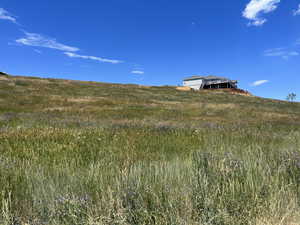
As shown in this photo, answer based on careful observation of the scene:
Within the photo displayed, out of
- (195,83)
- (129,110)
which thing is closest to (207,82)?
(195,83)

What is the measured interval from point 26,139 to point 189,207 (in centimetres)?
564

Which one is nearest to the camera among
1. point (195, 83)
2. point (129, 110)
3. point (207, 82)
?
point (129, 110)

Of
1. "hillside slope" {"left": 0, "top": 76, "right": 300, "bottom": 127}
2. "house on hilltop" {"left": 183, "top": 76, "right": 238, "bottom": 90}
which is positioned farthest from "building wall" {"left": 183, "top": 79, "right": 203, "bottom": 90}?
"hillside slope" {"left": 0, "top": 76, "right": 300, "bottom": 127}

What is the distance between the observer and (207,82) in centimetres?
7012

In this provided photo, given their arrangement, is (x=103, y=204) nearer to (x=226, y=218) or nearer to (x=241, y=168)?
(x=226, y=218)

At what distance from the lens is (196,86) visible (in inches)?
2729

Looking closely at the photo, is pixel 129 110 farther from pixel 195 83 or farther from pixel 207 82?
pixel 207 82

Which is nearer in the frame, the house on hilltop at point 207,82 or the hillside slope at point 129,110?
the hillside slope at point 129,110

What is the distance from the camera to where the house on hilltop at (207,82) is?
68750 millimetres

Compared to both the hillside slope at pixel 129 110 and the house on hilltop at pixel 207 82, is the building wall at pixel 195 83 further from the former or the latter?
the hillside slope at pixel 129 110

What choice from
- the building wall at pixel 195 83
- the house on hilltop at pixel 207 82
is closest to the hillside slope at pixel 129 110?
the building wall at pixel 195 83

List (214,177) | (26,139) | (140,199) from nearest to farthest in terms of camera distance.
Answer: (140,199) → (214,177) → (26,139)

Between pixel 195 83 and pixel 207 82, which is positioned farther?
pixel 207 82

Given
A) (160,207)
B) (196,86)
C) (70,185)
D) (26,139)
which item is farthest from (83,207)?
(196,86)
